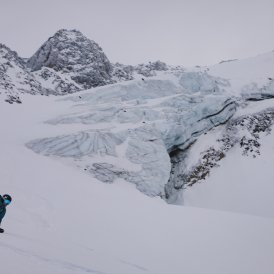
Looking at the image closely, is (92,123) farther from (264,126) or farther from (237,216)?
(264,126)

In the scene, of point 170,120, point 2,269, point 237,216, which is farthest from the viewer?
point 170,120

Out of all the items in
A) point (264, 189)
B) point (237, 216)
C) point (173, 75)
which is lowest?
point (237, 216)

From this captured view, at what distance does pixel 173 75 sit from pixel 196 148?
32.2 feet

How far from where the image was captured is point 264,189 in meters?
22.2

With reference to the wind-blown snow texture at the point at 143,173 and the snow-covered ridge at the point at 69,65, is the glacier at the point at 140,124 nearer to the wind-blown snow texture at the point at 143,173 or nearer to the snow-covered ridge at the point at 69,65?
the wind-blown snow texture at the point at 143,173

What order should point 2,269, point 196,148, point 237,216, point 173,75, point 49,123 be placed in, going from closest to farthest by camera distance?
point 2,269 < point 237,216 < point 49,123 < point 196,148 < point 173,75

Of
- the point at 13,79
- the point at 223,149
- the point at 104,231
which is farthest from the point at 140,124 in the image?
the point at 13,79

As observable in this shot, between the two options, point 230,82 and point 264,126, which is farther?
point 230,82

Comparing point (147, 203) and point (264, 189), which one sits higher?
point (264, 189)

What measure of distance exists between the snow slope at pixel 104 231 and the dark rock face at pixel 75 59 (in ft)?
123

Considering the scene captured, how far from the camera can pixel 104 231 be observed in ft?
35.4

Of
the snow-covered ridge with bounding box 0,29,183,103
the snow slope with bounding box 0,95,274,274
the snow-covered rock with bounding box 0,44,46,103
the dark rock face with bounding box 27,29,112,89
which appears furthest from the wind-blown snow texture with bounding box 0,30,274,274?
the dark rock face with bounding box 27,29,112,89

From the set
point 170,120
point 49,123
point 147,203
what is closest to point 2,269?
point 147,203

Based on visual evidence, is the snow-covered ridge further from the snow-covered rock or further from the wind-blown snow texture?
the wind-blown snow texture
